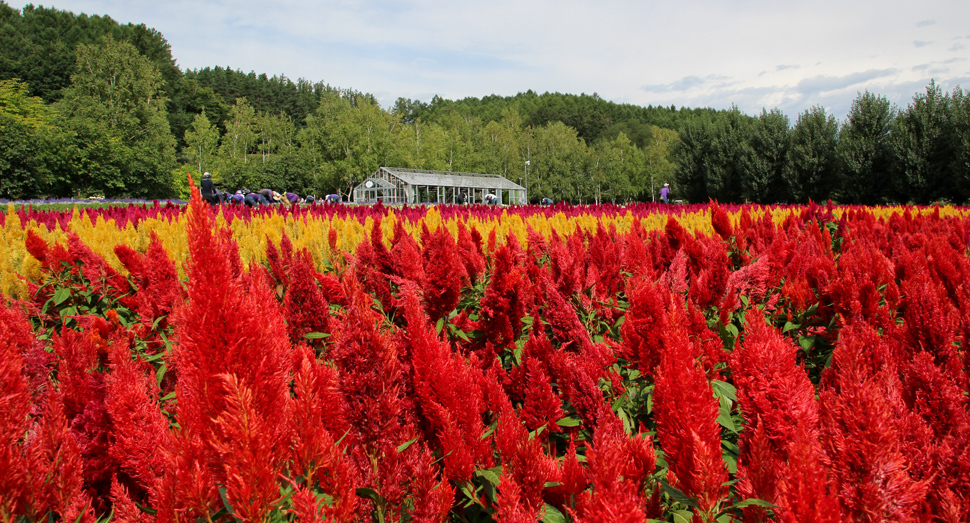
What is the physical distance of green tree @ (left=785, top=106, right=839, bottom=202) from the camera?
3114 cm

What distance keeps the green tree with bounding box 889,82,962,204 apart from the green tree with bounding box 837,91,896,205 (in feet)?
3.94

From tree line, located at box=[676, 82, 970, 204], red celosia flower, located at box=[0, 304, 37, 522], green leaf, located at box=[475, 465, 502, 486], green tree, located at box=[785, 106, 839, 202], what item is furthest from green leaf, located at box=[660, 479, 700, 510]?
green tree, located at box=[785, 106, 839, 202]

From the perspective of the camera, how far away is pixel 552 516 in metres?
1.10

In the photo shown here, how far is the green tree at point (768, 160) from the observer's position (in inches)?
1344

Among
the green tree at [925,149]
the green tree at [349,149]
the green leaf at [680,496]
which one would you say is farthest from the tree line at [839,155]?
the green tree at [349,149]

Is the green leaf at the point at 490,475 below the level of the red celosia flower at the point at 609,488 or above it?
below

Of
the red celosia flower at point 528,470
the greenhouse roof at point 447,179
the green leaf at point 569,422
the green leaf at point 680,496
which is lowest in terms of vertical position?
the green leaf at point 569,422

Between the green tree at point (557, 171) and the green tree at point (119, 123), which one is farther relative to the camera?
the green tree at point (557, 171)

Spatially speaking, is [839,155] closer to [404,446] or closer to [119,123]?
[404,446]

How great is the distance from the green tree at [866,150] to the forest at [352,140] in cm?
7

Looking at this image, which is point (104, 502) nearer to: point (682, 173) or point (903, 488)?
point (903, 488)

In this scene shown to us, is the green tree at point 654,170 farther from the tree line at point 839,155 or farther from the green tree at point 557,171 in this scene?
the tree line at point 839,155

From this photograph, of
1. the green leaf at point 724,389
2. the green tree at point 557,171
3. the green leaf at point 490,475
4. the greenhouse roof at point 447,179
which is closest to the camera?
the green leaf at point 490,475

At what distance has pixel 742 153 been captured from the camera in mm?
36062
